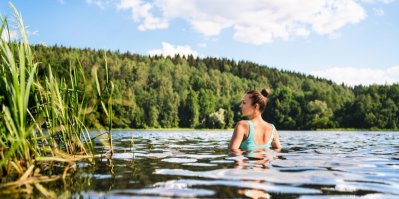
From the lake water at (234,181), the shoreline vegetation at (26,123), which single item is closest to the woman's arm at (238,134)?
the lake water at (234,181)

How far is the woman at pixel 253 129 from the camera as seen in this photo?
843 centimetres

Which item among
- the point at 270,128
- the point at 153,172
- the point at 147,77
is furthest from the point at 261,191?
the point at 147,77

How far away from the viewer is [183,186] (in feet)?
14.6

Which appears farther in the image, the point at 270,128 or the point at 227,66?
the point at 227,66

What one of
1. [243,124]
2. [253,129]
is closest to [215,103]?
[253,129]

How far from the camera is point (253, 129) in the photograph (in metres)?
8.45

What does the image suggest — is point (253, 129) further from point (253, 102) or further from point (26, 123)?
point (26, 123)

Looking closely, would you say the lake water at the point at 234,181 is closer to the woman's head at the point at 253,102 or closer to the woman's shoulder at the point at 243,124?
the woman's shoulder at the point at 243,124

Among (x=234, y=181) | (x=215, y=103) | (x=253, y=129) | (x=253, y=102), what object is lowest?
(x=234, y=181)

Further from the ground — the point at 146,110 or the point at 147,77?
the point at 147,77

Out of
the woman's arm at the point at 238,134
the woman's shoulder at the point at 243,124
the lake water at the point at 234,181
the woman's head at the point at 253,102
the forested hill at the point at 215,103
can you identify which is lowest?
the lake water at the point at 234,181

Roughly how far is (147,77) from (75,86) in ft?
421

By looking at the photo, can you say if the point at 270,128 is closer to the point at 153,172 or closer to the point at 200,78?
the point at 153,172

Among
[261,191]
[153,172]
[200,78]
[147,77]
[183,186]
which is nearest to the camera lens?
[261,191]
